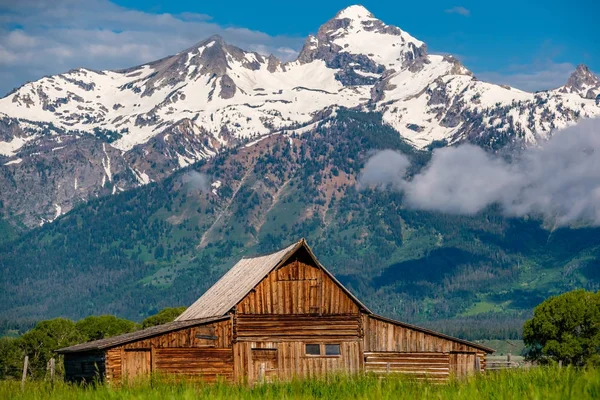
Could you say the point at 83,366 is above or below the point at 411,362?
above

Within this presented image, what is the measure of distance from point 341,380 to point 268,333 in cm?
3015

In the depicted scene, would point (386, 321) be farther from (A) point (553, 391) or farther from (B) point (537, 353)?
(B) point (537, 353)

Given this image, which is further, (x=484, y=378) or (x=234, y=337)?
(x=234, y=337)

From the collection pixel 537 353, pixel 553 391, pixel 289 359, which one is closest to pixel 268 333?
pixel 289 359

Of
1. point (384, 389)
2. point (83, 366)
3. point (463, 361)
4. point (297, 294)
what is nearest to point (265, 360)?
point (297, 294)

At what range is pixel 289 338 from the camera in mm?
60875

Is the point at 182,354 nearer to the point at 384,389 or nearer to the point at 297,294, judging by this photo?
the point at 297,294

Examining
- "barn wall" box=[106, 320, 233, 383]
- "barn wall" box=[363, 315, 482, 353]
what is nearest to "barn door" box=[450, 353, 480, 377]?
"barn wall" box=[363, 315, 482, 353]

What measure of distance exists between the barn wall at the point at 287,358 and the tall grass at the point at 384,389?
27.9 metres

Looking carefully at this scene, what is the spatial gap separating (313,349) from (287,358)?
5.54 feet

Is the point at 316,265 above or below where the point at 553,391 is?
above

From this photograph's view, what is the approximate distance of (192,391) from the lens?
26281 mm

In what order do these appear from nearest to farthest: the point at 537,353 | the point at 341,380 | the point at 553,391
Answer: the point at 553,391, the point at 341,380, the point at 537,353

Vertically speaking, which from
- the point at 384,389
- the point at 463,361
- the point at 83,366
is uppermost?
the point at 384,389
